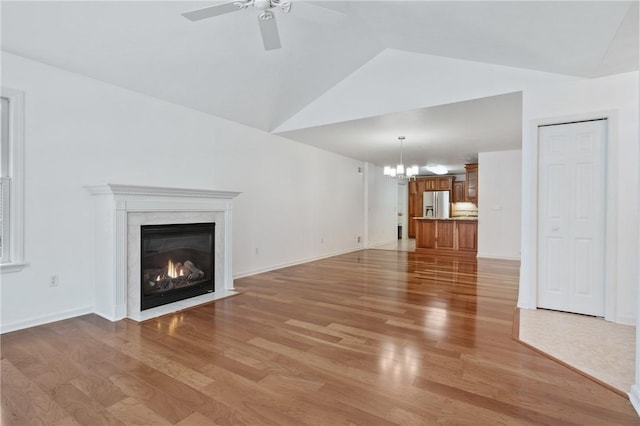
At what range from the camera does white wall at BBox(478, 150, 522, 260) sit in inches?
300

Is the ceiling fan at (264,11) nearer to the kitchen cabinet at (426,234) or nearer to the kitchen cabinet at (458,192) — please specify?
the kitchen cabinet at (426,234)

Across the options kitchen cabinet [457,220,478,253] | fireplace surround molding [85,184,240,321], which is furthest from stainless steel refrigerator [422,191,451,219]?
fireplace surround molding [85,184,240,321]

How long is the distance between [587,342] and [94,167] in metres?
5.34

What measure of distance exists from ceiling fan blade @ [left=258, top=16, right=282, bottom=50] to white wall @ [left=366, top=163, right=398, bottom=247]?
6868 mm

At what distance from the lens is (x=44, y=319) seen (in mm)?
3434

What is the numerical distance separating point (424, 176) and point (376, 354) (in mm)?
10544

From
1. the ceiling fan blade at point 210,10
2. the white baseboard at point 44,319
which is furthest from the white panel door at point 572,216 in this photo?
the white baseboard at point 44,319

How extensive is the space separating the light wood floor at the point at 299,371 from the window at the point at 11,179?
830 millimetres

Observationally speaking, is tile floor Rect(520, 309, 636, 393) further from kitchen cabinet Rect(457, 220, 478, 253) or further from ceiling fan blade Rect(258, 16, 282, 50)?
kitchen cabinet Rect(457, 220, 478, 253)

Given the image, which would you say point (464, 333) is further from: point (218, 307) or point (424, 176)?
point (424, 176)

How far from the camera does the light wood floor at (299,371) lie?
193 cm

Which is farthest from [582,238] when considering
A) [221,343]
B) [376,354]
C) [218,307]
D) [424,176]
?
[424,176]

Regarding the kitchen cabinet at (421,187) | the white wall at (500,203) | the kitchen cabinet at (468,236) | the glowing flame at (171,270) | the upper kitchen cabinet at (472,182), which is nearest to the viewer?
the glowing flame at (171,270)

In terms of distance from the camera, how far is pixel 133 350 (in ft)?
9.12
